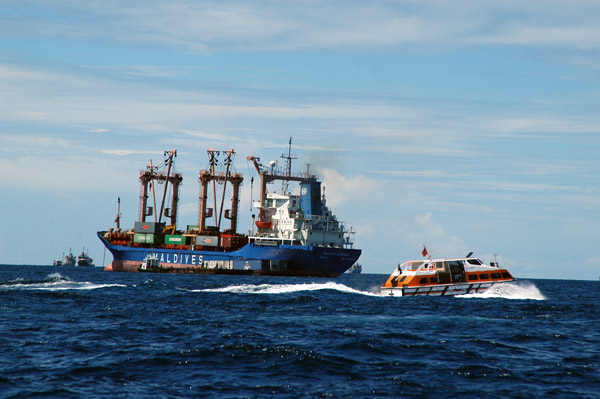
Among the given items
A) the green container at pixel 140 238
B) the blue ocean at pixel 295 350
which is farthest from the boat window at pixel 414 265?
the green container at pixel 140 238

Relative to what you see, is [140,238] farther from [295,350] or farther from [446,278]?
[295,350]

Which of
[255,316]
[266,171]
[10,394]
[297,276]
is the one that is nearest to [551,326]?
[255,316]

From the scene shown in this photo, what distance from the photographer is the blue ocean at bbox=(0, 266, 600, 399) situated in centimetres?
2177

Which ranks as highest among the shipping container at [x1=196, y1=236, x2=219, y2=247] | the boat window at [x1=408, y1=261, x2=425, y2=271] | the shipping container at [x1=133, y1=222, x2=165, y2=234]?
the shipping container at [x1=133, y1=222, x2=165, y2=234]

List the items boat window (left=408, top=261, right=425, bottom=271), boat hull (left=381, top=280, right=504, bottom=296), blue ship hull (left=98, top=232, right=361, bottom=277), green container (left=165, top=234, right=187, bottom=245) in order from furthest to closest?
green container (left=165, top=234, right=187, bottom=245) → blue ship hull (left=98, top=232, right=361, bottom=277) → boat window (left=408, top=261, right=425, bottom=271) → boat hull (left=381, top=280, right=504, bottom=296)

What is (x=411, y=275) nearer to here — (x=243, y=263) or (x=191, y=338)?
(x=191, y=338)

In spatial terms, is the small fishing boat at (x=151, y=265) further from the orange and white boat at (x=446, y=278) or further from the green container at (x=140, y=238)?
the orange and white boat at (x=446, y=278)

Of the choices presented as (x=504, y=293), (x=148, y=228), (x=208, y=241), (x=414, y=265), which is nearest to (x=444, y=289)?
(x=414, y=265)

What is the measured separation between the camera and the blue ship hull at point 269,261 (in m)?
111

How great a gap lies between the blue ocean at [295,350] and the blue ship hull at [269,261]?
62.9 metres

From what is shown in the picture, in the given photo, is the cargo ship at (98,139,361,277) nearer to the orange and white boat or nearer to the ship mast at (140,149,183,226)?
the ship mast at (140,149,183,226)

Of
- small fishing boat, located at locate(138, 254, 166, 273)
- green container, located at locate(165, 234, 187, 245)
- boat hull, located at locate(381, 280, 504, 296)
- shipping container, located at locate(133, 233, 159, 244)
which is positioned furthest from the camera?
shipping container, located at locate(133, 233, 159, 244)

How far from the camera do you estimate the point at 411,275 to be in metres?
55.7

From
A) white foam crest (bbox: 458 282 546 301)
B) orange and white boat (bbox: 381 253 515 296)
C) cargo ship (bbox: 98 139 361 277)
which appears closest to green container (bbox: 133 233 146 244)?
cargo ship (bbox: 98 139 361 277)
